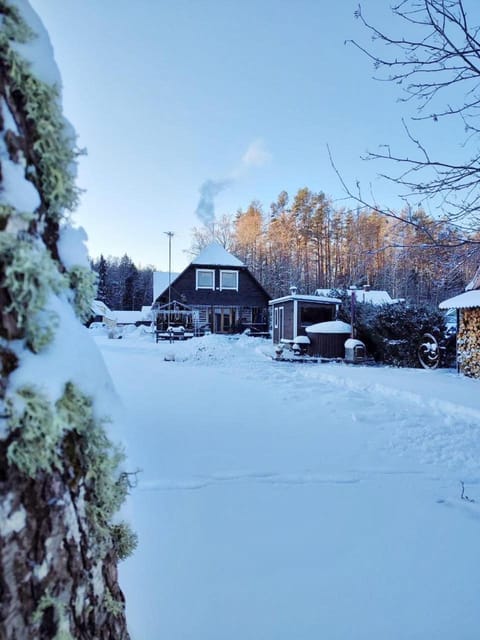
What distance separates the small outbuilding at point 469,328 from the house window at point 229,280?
14.7 m

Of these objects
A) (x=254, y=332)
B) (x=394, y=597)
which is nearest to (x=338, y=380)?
(x=394, y=597)

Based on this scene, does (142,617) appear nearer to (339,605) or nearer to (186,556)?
(186,556)

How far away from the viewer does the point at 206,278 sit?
22297 millimetres

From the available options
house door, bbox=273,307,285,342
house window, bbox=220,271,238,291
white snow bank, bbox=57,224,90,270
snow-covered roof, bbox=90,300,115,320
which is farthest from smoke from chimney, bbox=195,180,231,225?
white snow bank, bbox=57,224,90,270

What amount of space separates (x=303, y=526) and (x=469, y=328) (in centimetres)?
854

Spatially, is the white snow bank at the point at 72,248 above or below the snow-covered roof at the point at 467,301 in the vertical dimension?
below

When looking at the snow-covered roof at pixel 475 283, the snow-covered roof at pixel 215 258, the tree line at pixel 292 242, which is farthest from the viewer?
the tree line at pixel 292 242

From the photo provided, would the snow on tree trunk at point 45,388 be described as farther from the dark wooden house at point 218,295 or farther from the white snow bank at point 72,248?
the dark wooden house at point 218,295

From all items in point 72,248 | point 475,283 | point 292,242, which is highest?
point 292,242

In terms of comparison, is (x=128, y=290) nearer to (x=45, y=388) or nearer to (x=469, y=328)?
(x=469, y=328)

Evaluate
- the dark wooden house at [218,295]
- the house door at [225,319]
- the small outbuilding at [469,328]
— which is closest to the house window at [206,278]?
the dark wooden house at [218,295]

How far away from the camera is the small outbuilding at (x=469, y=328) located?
8320mm

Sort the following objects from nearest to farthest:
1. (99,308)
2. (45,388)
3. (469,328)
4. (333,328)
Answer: (45,388) < (469,328) < (333,328) < (99,308)

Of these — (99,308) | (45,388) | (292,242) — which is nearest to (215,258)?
(99,308)
